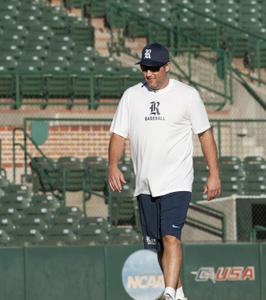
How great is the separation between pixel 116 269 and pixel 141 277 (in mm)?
944

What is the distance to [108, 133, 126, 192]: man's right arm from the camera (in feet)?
29.8

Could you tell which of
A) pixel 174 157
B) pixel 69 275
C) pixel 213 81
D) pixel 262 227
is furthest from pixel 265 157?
pixel 174 157

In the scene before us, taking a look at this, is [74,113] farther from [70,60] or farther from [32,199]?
[32,199]

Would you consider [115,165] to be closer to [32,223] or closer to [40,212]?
[32,223]

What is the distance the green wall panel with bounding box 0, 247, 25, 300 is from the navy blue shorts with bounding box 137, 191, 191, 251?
623 centimetres

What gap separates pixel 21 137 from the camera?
20.7 m

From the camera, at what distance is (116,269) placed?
15656mm

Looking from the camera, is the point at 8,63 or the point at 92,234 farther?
the point at 8,63

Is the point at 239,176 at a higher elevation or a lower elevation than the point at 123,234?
higher

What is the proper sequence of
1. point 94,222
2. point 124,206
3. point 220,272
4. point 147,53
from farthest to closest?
point 124,206, point 94,222, point 220,272, point 147,53

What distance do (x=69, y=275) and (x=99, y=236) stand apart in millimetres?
2397

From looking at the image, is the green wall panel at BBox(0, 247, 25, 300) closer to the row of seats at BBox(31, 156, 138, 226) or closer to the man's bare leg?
the row of seats at BBox(31, 156, 138, 226)

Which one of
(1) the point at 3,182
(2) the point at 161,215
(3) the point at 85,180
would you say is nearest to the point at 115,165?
(2) the point at 161,215

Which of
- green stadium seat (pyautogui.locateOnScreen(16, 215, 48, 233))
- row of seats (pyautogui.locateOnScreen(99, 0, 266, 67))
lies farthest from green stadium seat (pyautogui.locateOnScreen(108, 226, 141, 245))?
row of seats (pyautogui.locateOnScreen(99, 0, 266, 67))
